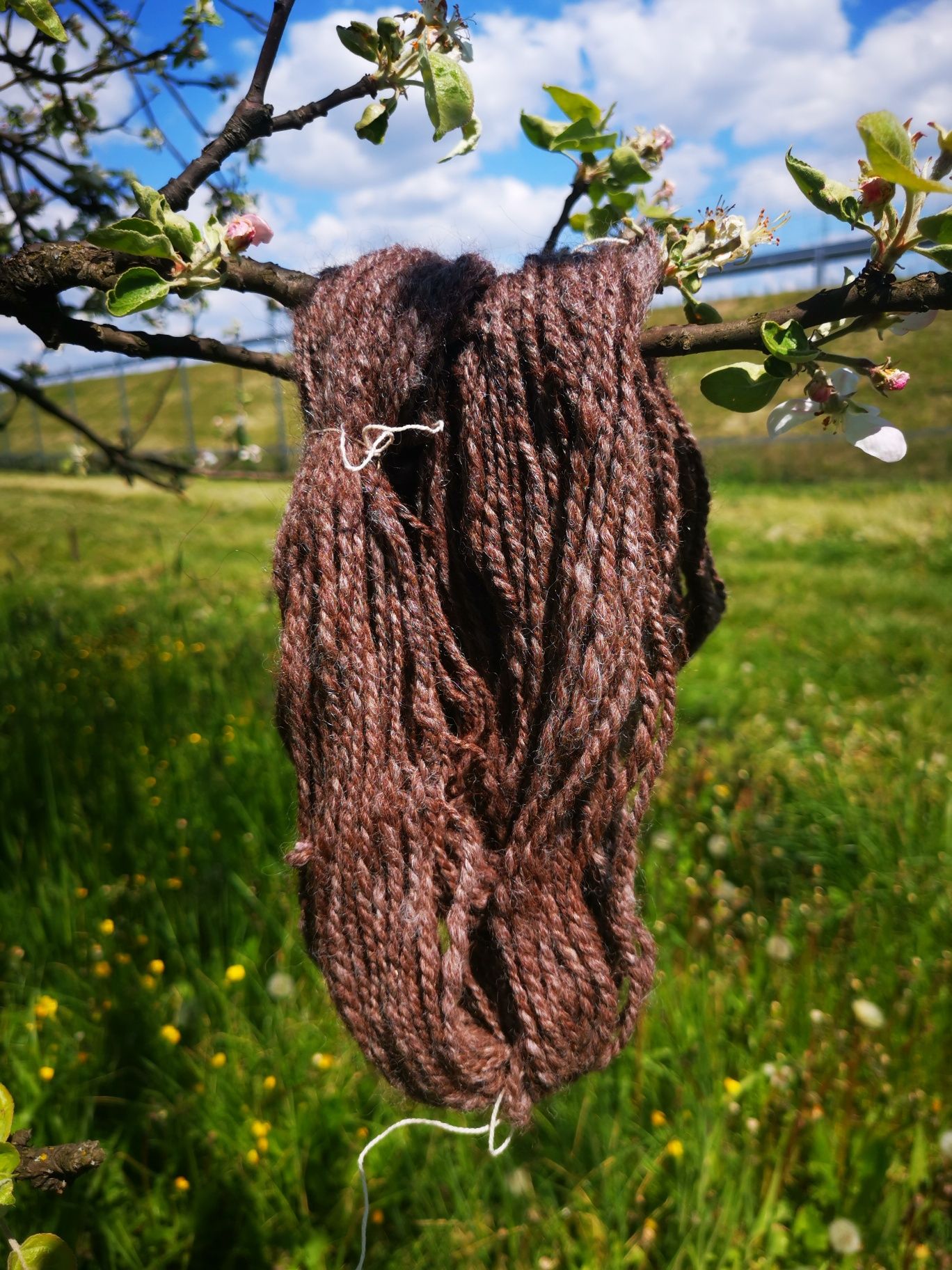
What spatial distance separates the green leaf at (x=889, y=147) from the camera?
0.65m

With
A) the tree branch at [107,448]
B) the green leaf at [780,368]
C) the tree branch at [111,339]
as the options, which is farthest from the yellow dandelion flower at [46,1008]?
the green leaf at [780,368]

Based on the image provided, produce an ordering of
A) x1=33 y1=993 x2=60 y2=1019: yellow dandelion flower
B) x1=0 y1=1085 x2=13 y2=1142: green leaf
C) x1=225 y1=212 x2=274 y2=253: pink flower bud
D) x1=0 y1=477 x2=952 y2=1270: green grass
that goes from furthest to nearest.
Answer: x1=33 y1=993 x2=60 y2=1019: yellow dandelion flower
x1=0 y1=477 x2=952 y2=1270: green grass
x1=225 y1=212 x2=274 y2=253: pink flower bud
x1=0 y1=1085 x2=13 y2=1142: green leaf

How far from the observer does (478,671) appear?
916 millimetres

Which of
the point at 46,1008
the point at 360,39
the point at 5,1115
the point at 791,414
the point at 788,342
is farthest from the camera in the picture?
the point at 46,1008

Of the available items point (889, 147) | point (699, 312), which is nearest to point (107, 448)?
point (699, 312)

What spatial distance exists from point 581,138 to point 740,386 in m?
0.36

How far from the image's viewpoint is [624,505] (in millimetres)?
827

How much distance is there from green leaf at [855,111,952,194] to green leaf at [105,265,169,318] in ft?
1.97

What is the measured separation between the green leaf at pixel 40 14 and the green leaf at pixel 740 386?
2.36 feet

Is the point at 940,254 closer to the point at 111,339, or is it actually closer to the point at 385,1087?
the point at 111,339

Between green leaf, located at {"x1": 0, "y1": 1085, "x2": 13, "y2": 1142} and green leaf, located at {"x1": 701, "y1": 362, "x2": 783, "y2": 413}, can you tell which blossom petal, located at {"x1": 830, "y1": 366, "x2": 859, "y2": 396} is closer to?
green leaf, located at {"x1": 701, "y1": 362, "x2": 783, "y2": 413}

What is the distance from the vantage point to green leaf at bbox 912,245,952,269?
720mm

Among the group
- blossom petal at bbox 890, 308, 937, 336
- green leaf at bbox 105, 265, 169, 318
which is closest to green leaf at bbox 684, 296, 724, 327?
blossom petal at bbox 890, 308, 937, 336

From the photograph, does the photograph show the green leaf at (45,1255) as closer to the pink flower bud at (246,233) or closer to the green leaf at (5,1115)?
the green leaf at (5,1115)
